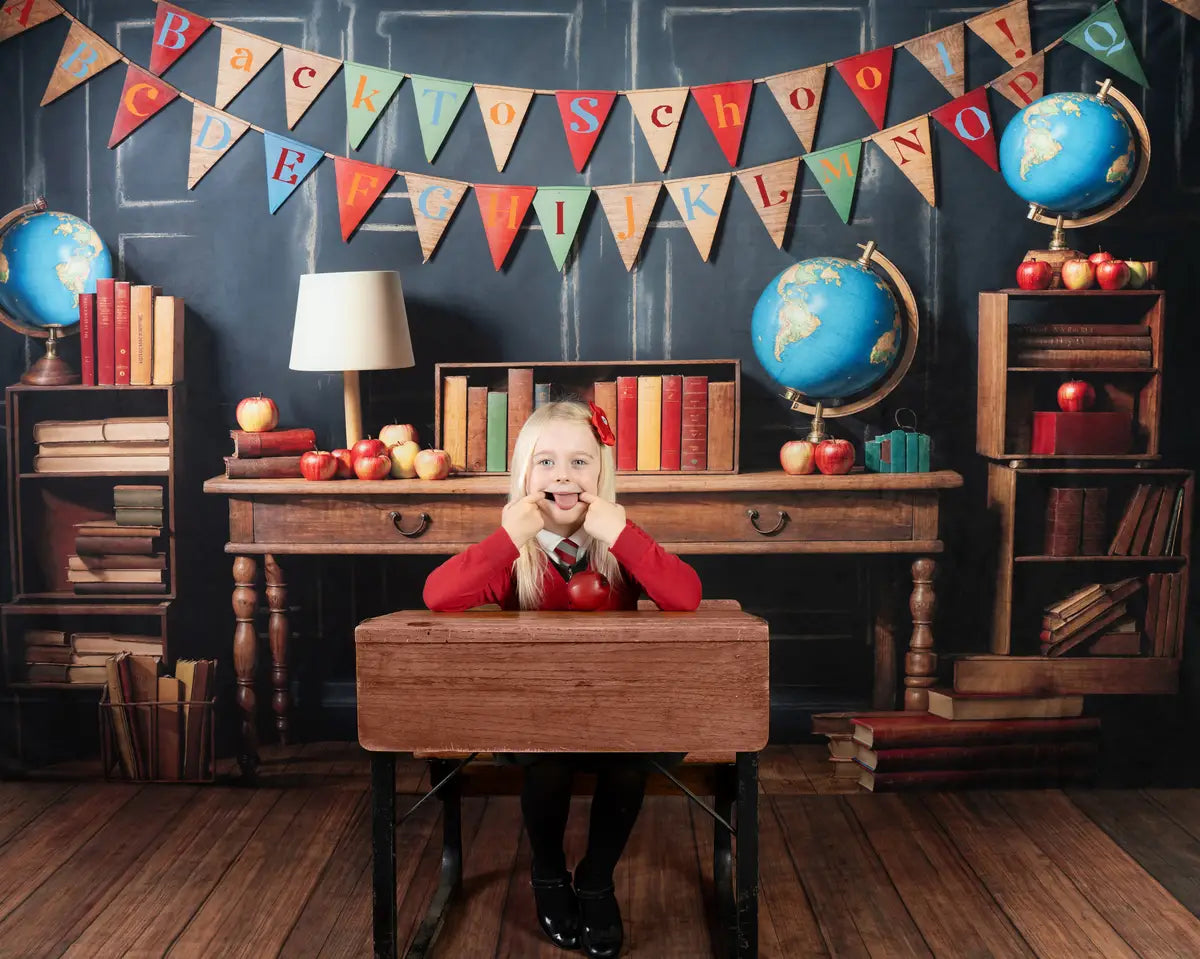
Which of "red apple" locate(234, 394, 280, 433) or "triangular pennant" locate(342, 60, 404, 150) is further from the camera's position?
"triangular pennant" locate(342, 60, 404, 150)

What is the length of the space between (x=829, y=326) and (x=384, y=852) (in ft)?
6.08

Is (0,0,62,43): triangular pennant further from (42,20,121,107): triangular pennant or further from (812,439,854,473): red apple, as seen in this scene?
(812,439,854,473): red apple

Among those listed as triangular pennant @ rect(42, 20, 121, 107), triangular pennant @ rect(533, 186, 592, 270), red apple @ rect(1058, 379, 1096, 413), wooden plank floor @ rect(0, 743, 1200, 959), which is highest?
triangular pennant @ rect(42, 20, 121, 107)

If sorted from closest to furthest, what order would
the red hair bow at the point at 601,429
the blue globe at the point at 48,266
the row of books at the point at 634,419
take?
the red hair bow at the point at 601,429 < the row of books at the point at 634,419 < the blue globe at the point at 48,266

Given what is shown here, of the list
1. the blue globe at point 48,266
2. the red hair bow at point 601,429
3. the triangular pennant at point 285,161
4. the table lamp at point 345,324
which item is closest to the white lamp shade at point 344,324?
the table lamp at point 345,324

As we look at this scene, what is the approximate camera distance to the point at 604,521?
85.2 inches

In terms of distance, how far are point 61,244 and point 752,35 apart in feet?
6.94

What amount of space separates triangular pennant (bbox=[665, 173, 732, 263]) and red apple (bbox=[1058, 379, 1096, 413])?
1116 mm

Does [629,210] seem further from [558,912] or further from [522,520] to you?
[558,912]

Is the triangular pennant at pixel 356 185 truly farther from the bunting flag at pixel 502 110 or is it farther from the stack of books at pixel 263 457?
the stack of books at pixel 263 457

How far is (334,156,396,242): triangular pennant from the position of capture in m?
3.48

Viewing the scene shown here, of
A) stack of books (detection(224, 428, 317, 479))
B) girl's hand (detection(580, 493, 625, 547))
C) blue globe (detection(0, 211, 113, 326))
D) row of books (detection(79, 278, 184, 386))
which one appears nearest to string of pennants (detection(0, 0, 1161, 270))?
blue globe (detection(0, 211, 113, 326))

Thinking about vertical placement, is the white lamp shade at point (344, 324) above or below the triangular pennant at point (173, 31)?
below

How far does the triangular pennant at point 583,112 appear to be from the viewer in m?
3.47
